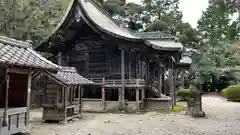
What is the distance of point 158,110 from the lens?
1733 centimetres

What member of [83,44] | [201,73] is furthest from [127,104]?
[201,73]

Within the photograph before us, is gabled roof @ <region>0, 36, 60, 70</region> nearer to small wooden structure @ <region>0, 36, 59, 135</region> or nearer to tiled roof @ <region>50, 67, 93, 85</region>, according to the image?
small wooden structure @ <region>0, 36, 59, 135</region>

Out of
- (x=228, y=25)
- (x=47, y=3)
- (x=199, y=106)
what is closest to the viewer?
(x=228, y=25)

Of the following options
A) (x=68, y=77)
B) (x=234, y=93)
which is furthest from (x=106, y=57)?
(x=234, y=93)

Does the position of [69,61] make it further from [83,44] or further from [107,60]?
[107,60]

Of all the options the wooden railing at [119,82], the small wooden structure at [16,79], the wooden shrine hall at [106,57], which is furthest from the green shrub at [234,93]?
the small wooden structure at [16,79]

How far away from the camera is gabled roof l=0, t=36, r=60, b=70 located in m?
7.49

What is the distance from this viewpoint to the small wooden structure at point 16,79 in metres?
7.81

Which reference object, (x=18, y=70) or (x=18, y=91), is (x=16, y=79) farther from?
(x=18, y=70)

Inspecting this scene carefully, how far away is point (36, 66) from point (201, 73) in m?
31.7

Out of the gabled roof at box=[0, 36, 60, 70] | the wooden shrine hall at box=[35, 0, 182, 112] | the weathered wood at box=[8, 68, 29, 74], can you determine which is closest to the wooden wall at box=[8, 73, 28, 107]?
the weathered wood at box=[8, 68, 29, 74]

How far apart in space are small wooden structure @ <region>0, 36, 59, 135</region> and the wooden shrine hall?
7.68 metres

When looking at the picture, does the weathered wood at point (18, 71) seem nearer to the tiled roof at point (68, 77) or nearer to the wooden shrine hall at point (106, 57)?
the tiled roof at point (68, 77)

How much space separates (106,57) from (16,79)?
9.52 meters
